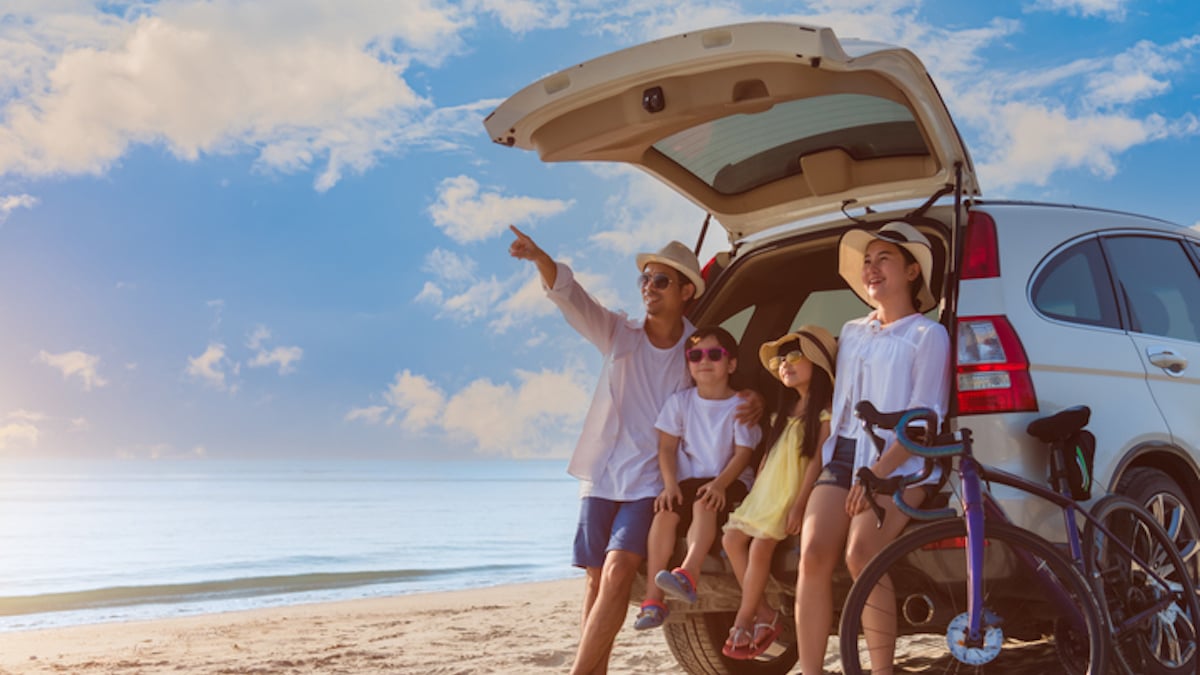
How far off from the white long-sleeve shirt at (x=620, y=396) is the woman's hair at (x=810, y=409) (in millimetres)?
439

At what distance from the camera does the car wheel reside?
429 cm

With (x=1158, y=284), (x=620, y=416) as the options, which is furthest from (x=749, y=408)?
(x=1158, y=284)

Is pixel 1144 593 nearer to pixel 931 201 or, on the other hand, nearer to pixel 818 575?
pixel 818 575

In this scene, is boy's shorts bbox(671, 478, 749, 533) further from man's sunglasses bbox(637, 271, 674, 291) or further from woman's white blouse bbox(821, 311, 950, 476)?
man's sunglasses bbox(637, 271, 674, 291)

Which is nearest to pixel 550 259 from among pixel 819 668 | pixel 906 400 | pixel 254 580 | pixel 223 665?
pixel 906 400

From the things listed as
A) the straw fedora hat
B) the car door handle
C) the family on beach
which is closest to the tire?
the family on beach

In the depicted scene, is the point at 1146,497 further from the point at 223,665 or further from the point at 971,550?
the point at 223,665

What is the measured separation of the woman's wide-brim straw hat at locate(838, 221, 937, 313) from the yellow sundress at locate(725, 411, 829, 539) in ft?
1.72

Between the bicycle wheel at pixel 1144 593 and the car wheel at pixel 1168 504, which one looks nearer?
the bicycle wheel at pixel 1144 593

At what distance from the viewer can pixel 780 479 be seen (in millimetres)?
4273

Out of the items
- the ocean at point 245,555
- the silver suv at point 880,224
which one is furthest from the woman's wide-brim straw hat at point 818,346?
the ocean at point 245,555

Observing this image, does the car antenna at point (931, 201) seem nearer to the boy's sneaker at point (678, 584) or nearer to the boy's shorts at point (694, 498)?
the boy's shorts at point (694, 498)

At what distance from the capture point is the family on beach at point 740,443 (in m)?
3.92

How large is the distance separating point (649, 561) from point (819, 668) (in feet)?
2.71
